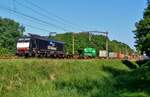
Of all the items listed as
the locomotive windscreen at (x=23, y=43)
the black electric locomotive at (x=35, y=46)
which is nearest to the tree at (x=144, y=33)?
the black electric locomotive at (x=35, y=46)

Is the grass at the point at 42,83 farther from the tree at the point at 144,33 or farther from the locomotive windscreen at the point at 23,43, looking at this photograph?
the locomotive windscreen at the point at 23,43

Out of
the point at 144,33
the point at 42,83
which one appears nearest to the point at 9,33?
the point at 144,33

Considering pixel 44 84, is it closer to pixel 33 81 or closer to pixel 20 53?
pixel 33 81

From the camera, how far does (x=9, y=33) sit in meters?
121

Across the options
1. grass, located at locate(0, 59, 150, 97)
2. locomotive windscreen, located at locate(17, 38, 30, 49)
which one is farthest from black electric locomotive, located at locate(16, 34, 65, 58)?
grass, located at locate(0, 59, 150, 97)

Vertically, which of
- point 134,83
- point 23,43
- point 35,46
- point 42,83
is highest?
point 23,43

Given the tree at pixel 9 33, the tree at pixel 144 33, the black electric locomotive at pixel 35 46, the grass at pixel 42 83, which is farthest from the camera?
the tree at pixel 9 33

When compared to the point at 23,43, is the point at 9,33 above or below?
above

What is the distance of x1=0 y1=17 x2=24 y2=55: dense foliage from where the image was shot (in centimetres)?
11412

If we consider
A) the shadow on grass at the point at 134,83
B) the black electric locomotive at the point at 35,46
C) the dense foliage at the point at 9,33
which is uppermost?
the dense foliage at the point at 9,33

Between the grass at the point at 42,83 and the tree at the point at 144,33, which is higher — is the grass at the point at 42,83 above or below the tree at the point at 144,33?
below

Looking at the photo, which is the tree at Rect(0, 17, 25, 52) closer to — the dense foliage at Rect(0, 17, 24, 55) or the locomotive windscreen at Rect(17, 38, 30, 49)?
the dense foliage at Rect(0, 17, 24, 55)

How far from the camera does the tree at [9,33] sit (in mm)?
114125

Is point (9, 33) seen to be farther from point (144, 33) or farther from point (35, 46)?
point (144, 33)
